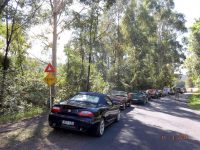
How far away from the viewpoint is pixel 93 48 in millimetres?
27781

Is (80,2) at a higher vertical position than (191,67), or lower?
higher

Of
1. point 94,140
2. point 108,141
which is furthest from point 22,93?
point 108,141

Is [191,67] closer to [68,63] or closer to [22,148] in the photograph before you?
[68,63]

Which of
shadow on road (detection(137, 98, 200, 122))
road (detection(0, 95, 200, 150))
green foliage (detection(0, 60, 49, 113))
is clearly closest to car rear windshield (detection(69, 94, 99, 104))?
road (detection(0, 95, 200, 150))

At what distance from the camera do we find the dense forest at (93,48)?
17723 mm

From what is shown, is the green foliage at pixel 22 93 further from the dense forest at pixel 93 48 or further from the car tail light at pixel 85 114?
the car tail light at pixel 85 114

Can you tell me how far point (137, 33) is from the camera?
45.0 m

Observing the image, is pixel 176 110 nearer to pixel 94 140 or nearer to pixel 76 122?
pixel 94 140

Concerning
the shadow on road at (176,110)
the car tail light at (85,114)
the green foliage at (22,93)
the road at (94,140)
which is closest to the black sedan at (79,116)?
the car tail light at (85,114)

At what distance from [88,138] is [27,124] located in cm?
281

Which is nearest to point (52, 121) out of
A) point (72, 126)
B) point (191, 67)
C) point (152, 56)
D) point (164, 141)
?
point (72, 126)

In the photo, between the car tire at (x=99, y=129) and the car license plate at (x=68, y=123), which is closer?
the car license plate at (x=68, y=123)

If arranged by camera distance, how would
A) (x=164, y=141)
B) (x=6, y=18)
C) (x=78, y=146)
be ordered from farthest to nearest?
(x=6, y=18) → (x=164, y=141) → (x=78, y=146)

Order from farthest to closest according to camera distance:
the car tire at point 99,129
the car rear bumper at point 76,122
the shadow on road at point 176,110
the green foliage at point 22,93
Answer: the shadow on road at point 176,110 < the green foliage at point 22,93 < the car tire at point 99,129 < the car rear bumper at point 76,122
